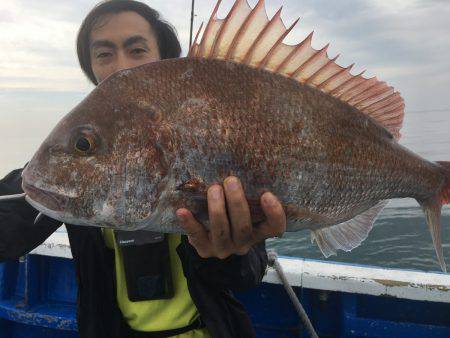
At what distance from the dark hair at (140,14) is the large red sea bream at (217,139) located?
133 centimetres

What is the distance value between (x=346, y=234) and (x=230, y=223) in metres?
0.82

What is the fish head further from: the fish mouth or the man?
the man

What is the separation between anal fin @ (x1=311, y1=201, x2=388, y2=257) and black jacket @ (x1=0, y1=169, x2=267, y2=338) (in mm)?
385

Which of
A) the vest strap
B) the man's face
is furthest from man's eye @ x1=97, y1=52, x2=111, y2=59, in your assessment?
the vest strap

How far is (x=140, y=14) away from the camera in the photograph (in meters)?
2.64

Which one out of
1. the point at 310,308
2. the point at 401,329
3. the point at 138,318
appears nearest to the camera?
the point at 138,318

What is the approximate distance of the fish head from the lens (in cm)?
138

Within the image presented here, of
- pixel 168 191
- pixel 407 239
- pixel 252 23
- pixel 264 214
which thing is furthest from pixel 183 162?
pixel 407 239

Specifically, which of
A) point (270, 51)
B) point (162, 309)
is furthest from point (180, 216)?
point (162, 309)

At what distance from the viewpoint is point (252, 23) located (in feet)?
5.18

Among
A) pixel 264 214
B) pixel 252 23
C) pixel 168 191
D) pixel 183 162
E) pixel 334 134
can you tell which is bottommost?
pixel 264 214

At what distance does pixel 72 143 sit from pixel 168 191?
1.38ft

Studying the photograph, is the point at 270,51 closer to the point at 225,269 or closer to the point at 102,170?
the point at 102,170

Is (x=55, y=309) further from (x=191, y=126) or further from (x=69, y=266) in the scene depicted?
(x=191, y=126)
